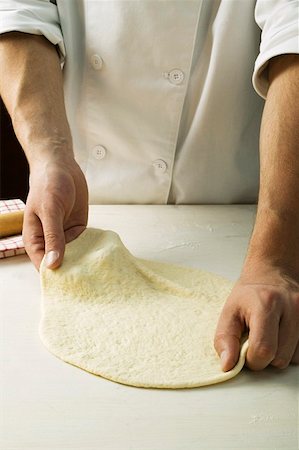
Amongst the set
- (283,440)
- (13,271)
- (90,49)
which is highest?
(90,49)

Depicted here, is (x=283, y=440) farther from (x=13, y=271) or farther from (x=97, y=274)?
(x=13, y=271)

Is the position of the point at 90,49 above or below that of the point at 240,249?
above

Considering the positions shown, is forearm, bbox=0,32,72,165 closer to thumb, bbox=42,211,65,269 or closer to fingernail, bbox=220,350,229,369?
thumb, bbox=42,211,65,269

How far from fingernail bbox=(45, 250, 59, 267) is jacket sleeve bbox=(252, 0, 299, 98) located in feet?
1.62

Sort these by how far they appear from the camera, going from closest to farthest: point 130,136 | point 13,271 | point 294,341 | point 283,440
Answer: point 283,440, point 294,341, point 13,271, point 130,136

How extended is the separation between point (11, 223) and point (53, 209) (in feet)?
0.62

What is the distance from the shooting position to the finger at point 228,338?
822 mm

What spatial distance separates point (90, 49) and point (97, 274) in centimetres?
55

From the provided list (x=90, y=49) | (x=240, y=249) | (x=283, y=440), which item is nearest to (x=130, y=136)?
(x=90, y=49)

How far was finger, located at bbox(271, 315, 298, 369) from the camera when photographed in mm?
828

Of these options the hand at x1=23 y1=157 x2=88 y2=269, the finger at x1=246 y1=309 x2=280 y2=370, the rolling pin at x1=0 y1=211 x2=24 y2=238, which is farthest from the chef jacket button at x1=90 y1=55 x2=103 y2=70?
the finger at x1=246 y1=309 x2=280 y2=370

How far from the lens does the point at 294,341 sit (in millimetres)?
842

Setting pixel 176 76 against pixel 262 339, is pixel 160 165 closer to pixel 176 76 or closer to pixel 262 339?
pixel 176 76

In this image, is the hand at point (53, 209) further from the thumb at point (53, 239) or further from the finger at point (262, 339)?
the finger at point (262, 339)
